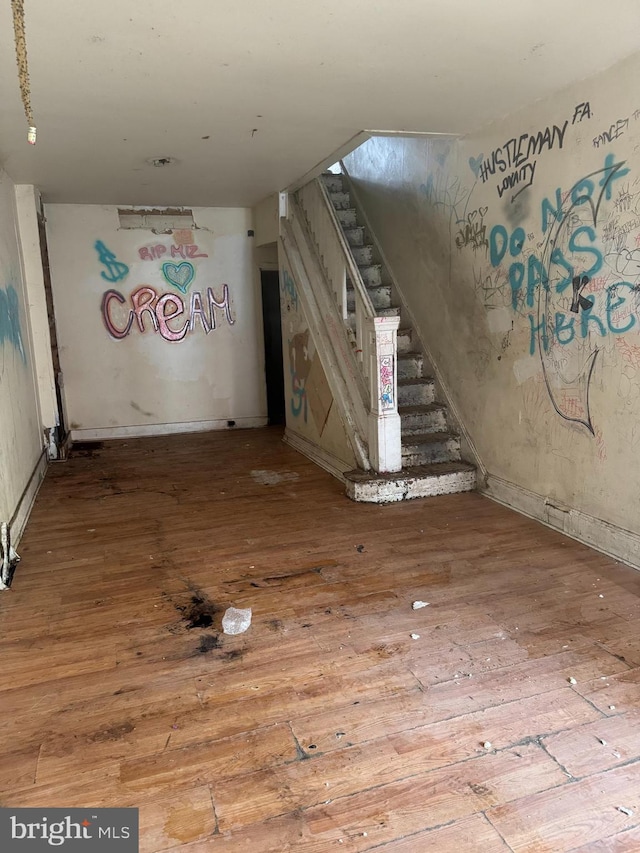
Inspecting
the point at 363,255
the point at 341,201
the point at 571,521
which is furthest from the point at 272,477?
the point at 341,201

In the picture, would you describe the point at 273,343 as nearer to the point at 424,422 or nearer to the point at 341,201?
the point at 341,201

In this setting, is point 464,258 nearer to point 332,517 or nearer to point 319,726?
point 332,517

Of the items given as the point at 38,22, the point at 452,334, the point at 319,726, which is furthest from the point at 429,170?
the point at 319,726

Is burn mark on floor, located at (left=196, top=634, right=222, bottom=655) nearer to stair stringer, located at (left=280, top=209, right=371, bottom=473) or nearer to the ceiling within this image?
stair stringer, located at (left=280, top=209, right=371, bottom=473)

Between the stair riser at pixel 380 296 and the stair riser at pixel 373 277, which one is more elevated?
the stair riser at pixel 373 277

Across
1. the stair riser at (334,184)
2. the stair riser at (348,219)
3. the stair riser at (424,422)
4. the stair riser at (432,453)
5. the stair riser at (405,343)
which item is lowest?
the stair riser at (432,453)

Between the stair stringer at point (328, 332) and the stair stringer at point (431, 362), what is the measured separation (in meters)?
0.66

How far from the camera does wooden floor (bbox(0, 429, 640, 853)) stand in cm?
172

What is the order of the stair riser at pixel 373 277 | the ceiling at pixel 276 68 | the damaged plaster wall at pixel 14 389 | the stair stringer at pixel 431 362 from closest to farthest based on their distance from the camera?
1. the ceiling at pixel 276 68
2. the damaged plaster wall at pixel 14 389
3. the stair stringer at pixel 431 362
4. the stair riser at pixel 373 277

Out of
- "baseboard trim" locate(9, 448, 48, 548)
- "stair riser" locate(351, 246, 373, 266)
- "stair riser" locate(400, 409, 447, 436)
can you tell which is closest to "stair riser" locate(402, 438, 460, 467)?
"stair riser" locate(400, 409, 447, 436)

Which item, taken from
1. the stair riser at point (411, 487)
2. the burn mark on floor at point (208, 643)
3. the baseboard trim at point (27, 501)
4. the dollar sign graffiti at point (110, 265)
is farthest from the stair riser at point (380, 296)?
the burn mark on floor at point (208, 643)

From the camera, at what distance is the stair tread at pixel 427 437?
4.75 metres

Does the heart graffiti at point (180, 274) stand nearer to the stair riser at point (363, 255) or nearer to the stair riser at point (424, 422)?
the stair riser at point (363, 255)

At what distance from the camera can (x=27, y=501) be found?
4355 mm
